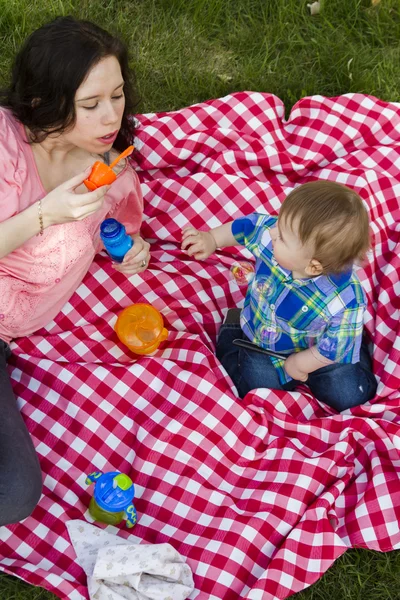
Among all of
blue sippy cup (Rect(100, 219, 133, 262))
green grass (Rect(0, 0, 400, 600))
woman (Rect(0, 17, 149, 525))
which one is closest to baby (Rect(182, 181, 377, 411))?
blue sippy cup (Rect(100, 219, 133, 262))

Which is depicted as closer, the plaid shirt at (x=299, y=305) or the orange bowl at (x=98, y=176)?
the orange bowl at (x=98, y=176)

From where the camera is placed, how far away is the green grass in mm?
3633

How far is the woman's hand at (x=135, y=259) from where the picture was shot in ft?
8.68

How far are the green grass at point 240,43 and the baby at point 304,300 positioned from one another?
4.13ft

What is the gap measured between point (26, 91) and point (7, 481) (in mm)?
1273

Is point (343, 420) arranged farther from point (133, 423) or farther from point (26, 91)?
point (26, 91)

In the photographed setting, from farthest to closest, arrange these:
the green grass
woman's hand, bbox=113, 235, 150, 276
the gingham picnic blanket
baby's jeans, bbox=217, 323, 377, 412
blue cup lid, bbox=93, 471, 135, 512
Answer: the green grass < baby's jeans, bbox=217, 323, 377, 412 < woman's hand, bbox=113, 235, 150, 276 < the gingham picnic blanket < blue cup lid, bbox=93, 471, 135, 512

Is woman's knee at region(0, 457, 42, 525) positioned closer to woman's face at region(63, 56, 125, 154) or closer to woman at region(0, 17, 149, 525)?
woman at region(0, 17, 149, 525)

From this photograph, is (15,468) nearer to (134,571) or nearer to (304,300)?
(134,571)

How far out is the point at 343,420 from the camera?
273 centimetres

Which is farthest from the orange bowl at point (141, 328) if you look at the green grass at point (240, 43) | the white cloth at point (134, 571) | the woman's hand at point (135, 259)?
the green grass at point (240, 43)

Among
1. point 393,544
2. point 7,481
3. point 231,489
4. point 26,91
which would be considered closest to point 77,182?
point 26,91

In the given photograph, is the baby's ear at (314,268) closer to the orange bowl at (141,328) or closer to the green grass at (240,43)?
the orange bowl at (141,328)

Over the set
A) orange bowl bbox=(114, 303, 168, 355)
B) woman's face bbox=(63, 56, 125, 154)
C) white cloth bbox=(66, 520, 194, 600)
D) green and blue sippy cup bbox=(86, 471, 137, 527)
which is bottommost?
white cloth bbox=(66, 520, 194, 600)
